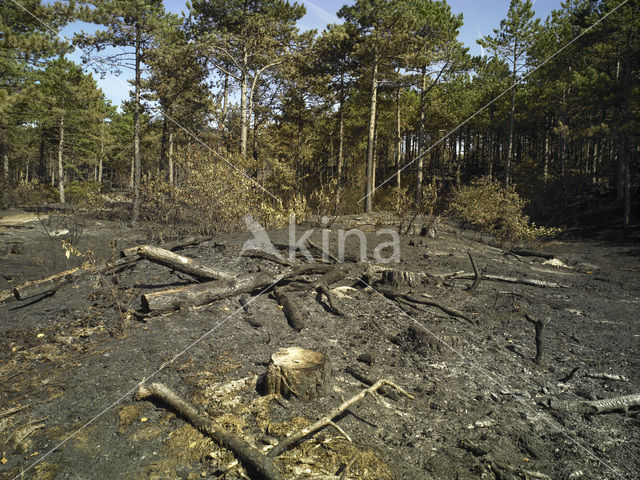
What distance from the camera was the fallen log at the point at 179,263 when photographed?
17.4 ft

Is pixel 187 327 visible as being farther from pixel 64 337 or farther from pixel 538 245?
pixel 538 245

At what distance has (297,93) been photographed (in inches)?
928

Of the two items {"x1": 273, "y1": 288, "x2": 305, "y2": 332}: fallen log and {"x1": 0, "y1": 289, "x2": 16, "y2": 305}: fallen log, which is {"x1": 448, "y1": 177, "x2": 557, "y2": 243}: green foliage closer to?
{"x1": 273, "y1": 288, "x2": 305, "y2": 332}: fallen log

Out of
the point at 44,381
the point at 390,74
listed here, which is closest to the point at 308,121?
the point at 390,74

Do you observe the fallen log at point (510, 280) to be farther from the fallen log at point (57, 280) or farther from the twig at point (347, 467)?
the fallen log at point (57, 280)

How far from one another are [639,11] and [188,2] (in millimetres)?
23817

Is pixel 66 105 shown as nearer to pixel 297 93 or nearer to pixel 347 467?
pixel 297 93

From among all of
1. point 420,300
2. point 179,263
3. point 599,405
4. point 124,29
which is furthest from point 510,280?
point 124,29

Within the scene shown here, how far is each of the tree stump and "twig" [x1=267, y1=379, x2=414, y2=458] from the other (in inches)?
13.6

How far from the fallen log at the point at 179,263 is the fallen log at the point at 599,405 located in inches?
189

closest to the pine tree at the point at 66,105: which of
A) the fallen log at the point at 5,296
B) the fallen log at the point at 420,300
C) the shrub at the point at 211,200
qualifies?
the shrub at the point at 211,200

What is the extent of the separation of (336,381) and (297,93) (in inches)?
884

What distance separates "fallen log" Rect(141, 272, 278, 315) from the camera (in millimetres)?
5305

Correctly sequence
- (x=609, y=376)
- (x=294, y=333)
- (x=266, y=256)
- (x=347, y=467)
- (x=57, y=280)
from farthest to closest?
(x=266, y=256), (x=57, y=280), (x=294, y=333), (x=609, y=376), (x=347, y=467)
